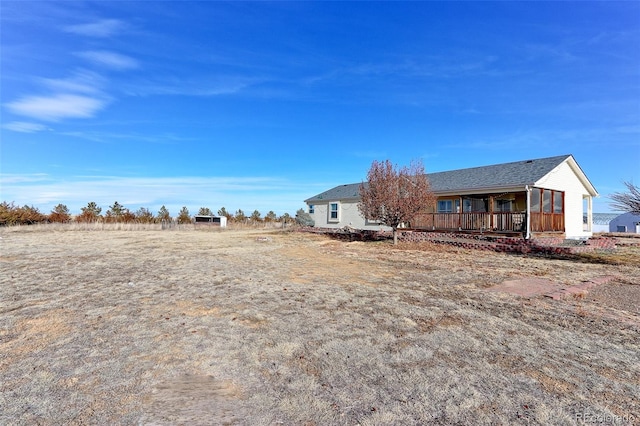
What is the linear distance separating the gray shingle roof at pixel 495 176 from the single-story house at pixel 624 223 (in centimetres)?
2829

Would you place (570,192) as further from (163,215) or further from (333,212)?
(163,215)

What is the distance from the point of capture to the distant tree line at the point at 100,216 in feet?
91.1

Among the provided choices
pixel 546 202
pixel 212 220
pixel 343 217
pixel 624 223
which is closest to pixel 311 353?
pixel 546 202

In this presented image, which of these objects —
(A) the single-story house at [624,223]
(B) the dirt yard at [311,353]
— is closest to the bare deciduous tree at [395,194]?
(B) the dirt yard at [311,353]

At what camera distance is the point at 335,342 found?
3691 mm

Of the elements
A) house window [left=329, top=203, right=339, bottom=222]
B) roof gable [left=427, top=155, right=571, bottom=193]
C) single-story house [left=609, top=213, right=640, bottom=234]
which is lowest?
single-story house [left=609, top=213, right=640, bottom=234]

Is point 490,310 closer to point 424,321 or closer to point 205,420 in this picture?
point 424,321

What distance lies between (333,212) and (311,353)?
890 inches

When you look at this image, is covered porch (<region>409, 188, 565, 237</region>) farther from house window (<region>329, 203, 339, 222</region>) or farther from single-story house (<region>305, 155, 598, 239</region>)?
house window (<region>329, 203, 339, 222</region>)

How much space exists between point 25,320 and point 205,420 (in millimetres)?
3615

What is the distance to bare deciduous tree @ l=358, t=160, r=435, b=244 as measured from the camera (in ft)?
50.6

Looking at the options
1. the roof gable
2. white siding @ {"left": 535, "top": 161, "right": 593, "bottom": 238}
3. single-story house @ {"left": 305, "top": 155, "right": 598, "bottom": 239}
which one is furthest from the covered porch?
the roof gable

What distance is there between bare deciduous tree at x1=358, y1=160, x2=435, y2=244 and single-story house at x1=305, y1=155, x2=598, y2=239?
49.9 inches

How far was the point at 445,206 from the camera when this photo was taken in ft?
65.9
